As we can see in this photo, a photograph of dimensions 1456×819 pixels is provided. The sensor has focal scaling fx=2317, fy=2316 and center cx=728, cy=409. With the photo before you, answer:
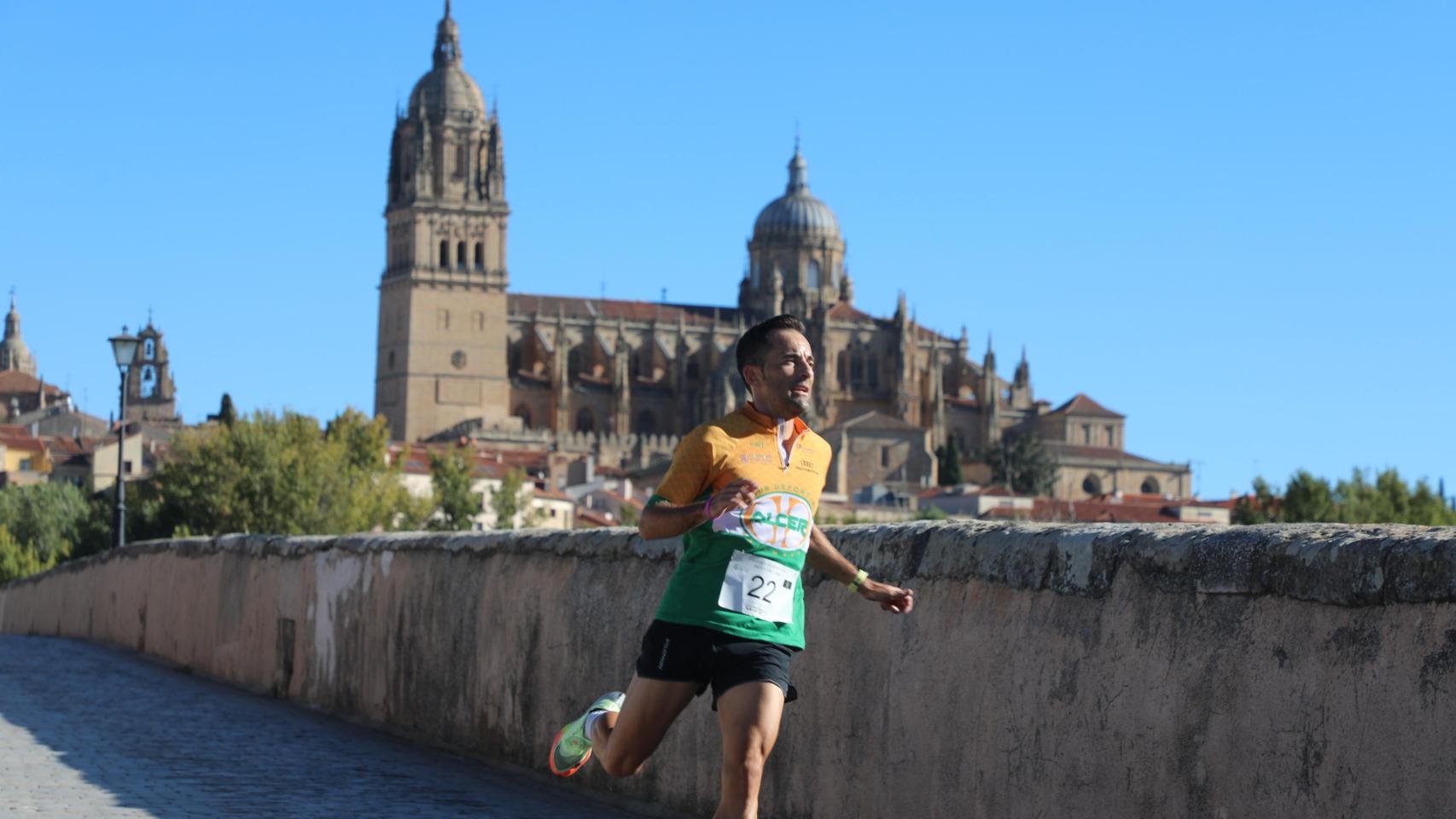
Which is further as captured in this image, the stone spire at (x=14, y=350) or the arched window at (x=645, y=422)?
the stone spire at (x=14, y=350)

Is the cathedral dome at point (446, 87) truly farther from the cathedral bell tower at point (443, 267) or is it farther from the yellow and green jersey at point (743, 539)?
the yellow and green jersey at point (743, 539)

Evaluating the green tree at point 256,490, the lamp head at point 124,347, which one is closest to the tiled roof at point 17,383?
the green tree at point 256,490

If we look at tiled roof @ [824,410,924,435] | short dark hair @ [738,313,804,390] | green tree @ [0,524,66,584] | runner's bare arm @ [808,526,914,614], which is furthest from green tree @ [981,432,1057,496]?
short dark hair @ [738,313,804,390]

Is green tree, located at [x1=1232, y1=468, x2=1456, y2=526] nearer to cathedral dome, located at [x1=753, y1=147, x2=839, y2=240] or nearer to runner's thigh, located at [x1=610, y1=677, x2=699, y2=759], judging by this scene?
cathedral dome, located at [x1=753, y1=147, x2=839, y2=240]

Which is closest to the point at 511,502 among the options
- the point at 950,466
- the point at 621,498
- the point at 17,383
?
the point at 621,498

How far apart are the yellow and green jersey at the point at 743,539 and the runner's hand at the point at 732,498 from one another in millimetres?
102

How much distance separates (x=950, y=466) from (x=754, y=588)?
334 feet

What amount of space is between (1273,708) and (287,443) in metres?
58.5

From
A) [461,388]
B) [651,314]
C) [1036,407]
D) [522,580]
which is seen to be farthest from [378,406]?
[522,580]

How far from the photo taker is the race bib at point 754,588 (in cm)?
480

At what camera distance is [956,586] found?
5.48 m

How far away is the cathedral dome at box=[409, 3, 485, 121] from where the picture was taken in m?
111

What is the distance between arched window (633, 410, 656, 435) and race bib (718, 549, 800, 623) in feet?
346

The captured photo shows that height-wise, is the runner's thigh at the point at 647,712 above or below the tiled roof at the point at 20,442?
below
